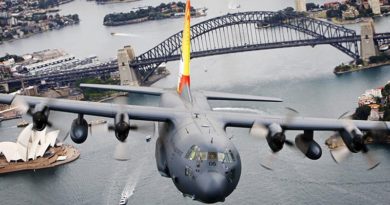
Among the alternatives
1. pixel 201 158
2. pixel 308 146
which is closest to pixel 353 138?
pixel 308 146

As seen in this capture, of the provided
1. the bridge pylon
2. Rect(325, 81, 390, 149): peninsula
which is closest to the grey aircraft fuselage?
Rect(325, 81, 390, 149): peninsula

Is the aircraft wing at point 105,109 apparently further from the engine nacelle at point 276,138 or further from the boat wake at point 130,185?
the boat wake at point 130,185

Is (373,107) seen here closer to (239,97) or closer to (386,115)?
(386,115)

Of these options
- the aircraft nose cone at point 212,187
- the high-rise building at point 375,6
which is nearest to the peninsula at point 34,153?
the aircraft nose cone at point 212,187

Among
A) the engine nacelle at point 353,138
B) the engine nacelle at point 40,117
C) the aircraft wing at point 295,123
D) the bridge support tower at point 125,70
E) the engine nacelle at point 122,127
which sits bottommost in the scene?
the bridge support tower at point 125,70

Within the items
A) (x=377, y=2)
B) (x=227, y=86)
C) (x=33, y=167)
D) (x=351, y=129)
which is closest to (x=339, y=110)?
(x=227, y=86)

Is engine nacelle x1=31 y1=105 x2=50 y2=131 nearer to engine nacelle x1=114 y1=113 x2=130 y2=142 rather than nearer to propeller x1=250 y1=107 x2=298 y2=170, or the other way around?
engine nacelle x1=114 y1=113 x2=130 y2=142
